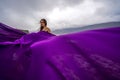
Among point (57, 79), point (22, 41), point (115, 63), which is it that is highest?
point (22, 41)

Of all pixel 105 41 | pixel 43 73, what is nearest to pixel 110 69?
pixel 105 41

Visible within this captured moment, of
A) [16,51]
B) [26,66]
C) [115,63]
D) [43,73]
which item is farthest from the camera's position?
[16,51]

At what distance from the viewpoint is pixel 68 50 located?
8.12 feet

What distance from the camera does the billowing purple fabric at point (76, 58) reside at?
2289 millimetres

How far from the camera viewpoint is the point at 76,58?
240 centimetres

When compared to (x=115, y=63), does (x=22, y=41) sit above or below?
above

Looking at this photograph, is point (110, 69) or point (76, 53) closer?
point (110, 69)

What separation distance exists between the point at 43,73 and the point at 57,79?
19cm

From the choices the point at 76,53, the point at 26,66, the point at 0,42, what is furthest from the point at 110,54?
the point at 0,42

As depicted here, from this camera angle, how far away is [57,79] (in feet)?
7.64

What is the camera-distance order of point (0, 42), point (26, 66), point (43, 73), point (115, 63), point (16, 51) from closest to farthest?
point (115, 63), point (43, 73), point (26, 66), point (16, 51), point (0, 42)

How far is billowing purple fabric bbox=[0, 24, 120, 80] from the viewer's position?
2.29 meters

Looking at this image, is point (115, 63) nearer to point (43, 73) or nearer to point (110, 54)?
point (110, 54)

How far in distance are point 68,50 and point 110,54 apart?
0.49 metres
